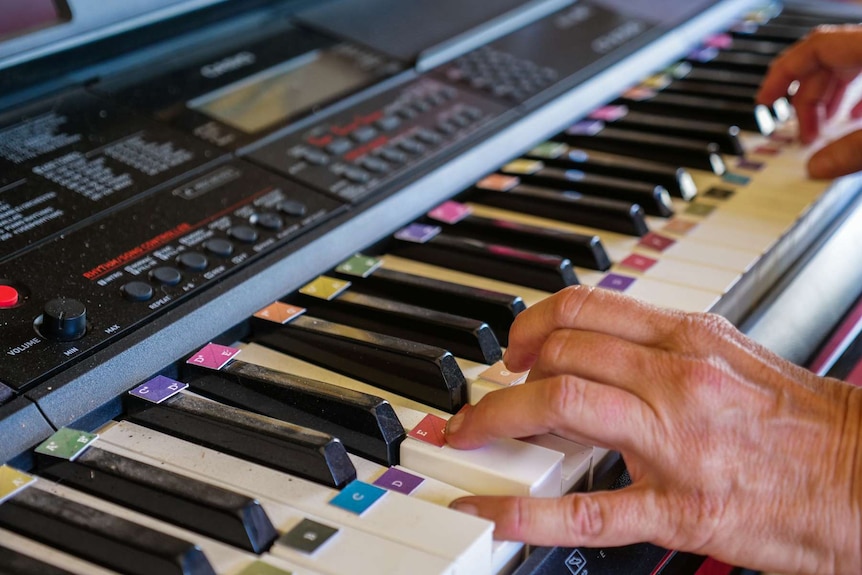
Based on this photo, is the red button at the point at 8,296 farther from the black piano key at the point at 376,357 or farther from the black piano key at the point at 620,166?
the black piano key at the point at 620,166

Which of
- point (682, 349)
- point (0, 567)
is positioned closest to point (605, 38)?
point (682, 349)

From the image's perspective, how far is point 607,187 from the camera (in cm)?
151

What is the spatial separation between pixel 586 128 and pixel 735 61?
483 mm

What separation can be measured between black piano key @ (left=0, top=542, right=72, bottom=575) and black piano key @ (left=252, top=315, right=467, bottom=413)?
39cm

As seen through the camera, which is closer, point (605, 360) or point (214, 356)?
point (605, 360)

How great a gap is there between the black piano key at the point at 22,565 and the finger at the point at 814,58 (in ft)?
4.96

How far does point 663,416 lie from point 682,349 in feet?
0.26

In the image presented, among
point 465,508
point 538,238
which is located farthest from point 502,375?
point 538,238

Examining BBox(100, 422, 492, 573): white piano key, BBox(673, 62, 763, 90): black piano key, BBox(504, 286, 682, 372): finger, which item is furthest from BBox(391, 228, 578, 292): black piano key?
BBox(673, 62, 763, 90): black piano key

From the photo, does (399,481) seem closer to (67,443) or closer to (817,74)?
(67,443)

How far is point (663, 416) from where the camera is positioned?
878 mm

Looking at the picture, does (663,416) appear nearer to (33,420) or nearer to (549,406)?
(549,406)

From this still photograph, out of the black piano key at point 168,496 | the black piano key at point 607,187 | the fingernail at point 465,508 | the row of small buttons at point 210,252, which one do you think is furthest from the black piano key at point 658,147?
the black piano key at point 168,496

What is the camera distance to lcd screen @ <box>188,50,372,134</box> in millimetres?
1438
